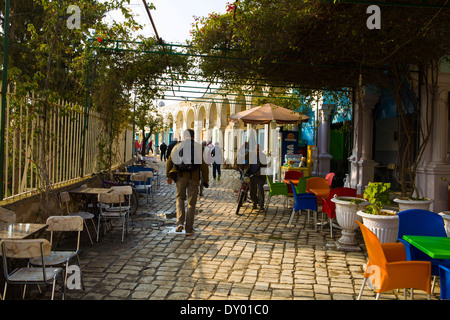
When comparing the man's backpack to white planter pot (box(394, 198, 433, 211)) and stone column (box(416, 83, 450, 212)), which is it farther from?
stone column (box(416, 83, 450, 212))

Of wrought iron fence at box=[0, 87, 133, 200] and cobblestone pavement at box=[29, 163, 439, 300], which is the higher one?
wrought iron fence at box=[0, 87, 133, 200]

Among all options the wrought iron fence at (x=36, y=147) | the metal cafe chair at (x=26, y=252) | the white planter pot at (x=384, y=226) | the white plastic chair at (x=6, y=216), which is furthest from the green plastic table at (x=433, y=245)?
the wrought iron fence at (x=36, y=147)

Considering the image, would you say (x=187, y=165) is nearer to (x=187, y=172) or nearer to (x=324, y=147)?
(x=187, y=172)

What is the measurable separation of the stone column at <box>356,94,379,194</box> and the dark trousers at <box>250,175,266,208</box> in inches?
132

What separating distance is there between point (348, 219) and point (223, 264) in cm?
210

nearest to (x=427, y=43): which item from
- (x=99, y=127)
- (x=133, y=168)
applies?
(x=99, y=127)

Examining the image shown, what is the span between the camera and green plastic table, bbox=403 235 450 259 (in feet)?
11.1

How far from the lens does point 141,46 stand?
9.63 m

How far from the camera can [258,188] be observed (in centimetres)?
944

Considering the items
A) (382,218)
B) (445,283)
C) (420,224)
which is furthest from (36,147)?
(445,283)

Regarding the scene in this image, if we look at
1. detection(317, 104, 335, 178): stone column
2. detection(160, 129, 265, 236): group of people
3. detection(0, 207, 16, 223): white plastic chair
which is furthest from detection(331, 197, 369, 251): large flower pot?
→ detection(317, 104, 335, 178): stone column

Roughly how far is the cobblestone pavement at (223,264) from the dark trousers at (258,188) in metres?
1.13
